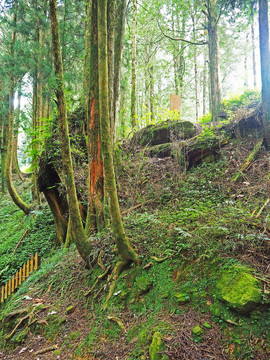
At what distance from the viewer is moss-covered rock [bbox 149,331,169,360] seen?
2.59 meters

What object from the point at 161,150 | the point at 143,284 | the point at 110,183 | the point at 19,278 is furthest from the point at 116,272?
the point at 161,150

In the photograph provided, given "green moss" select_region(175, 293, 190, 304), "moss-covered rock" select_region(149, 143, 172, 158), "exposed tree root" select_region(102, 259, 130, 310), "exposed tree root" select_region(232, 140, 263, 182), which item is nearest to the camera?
"green moss" select_region(175, 293, 190, 304)

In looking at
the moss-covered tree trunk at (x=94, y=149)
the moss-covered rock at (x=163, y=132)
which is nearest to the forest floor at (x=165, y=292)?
the moss-covered tree trunk at (x=94, y=149)

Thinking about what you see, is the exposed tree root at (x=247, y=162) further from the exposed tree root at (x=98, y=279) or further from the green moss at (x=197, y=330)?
the green moss at (x=197, y=330)

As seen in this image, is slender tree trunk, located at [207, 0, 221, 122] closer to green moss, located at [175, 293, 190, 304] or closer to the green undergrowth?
the green undergrowth

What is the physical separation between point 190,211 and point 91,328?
113 inches

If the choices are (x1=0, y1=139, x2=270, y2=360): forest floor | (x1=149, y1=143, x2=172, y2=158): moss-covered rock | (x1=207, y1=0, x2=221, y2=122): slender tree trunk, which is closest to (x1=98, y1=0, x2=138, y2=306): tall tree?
(x1=0, y1=139, x2=270, y2=360): forest floor

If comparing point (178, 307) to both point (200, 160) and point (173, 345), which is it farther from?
point (200, 160)

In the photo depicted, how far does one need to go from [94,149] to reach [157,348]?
15.4 feet

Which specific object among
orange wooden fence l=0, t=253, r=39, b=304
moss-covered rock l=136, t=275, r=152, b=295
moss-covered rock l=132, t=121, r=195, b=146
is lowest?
orange wooden fence l=0, t=253, r=39, b=304

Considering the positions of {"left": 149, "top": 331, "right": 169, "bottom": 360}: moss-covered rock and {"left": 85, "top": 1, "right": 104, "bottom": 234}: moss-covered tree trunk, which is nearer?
{"left": 149, "top": 331, "right": 169, "bottom": 360}: moss-covered rock

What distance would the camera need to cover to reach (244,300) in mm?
2629

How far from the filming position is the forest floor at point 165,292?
8.59 feet

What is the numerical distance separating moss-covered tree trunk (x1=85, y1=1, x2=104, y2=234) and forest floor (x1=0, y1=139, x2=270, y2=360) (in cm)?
81
